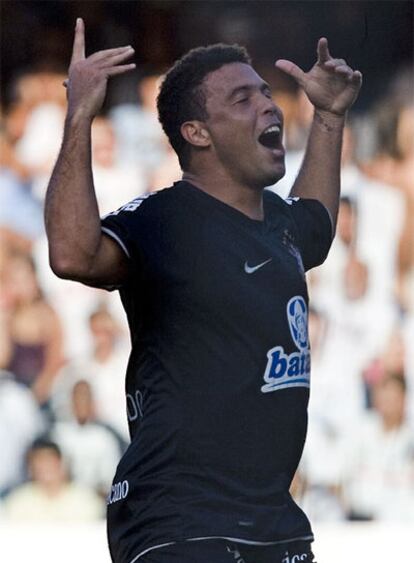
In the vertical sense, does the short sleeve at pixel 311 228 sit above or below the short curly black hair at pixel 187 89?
below

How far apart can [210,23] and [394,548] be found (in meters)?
3.48

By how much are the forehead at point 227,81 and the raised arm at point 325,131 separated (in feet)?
1.10

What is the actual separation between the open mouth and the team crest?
0.45 meters

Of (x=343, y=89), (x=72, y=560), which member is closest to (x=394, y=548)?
(x=72, y=560)

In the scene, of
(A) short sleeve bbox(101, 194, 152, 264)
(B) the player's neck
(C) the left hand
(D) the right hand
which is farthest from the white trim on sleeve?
(C) the left hand

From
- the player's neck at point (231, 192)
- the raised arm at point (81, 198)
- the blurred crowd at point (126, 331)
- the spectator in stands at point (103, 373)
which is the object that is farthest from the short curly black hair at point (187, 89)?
the spectator in stands at point (103, 373)

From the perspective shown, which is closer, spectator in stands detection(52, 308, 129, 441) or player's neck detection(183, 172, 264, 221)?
player's neck detection(183, 172, 264, 221)

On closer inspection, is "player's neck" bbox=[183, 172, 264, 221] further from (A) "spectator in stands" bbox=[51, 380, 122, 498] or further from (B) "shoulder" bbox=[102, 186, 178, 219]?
(A) "spectator in stands" bbox=[51, 380, 122, 498]

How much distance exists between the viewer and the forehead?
13.0 ft

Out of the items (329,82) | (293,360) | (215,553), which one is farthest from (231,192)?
(215,553)

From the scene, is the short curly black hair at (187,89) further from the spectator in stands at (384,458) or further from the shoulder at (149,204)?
the spectator in stands at (384,458)

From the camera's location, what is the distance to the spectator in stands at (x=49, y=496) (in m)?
8.54

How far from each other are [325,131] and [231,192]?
65 cm

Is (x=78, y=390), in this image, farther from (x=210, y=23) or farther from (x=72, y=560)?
(x=210, y=23)
